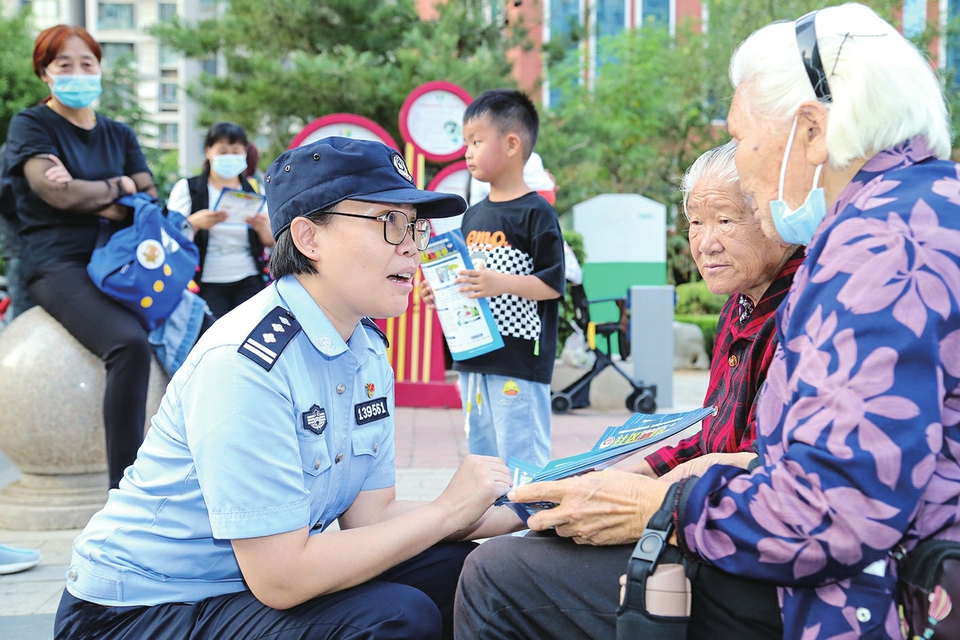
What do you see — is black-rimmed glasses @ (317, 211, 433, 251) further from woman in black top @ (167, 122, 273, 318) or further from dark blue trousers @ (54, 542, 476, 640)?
woman in black top @ (167, 122, 273, 318)

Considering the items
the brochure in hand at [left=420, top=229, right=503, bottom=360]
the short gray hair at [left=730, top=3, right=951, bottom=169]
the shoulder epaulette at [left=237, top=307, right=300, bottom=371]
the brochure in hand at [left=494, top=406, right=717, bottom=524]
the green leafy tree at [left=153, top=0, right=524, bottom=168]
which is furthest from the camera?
the green leafy tree at [left=153, top=0, right=524, bottom=168]

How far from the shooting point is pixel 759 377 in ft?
6.86

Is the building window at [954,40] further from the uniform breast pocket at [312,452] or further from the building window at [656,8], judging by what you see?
the uniform breast pocket at [312,452]

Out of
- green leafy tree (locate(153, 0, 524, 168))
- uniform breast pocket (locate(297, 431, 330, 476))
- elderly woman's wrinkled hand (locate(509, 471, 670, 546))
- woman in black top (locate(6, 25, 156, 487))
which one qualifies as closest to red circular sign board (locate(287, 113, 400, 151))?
green leafy tree (locate(153, 0, 524, 168))

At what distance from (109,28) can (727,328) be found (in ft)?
249

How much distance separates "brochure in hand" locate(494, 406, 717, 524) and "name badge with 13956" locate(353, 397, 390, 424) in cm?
40

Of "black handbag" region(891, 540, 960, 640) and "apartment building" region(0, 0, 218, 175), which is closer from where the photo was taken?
"black handbag" region(891, 540, 960, 640)

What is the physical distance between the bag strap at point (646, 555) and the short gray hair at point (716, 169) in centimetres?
106

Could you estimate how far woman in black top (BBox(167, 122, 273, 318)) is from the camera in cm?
531

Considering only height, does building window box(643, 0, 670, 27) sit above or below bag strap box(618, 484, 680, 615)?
above

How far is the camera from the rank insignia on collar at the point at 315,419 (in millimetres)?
1974

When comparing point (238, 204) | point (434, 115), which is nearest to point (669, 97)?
point (434, 115)

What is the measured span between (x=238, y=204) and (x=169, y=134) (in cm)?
7089

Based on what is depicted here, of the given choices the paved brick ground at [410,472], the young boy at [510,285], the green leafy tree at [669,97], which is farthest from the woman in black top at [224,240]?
the green leafy tree at [669,97]
